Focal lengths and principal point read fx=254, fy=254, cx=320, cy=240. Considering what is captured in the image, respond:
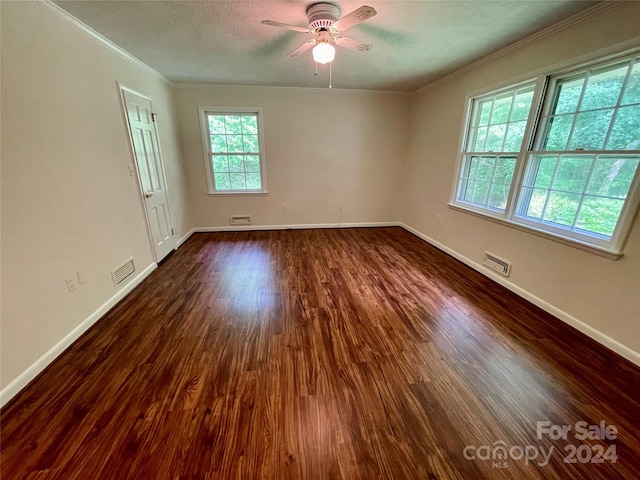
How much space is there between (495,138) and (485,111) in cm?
43

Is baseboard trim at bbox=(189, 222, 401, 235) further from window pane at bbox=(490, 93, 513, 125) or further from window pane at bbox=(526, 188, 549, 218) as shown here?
window pane at bbox=(526, 188, 549, 218)

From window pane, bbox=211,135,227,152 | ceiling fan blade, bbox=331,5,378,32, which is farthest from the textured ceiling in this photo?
window pane, bbox=211,135,227,152

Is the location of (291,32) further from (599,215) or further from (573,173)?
(599,215)

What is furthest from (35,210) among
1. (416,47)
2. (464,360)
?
(416,47)

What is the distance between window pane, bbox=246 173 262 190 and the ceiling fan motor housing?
291cm

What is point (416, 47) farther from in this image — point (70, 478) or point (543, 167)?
point (70, 478)

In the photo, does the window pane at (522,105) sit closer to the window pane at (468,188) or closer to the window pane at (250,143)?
the window pane at (468,188)

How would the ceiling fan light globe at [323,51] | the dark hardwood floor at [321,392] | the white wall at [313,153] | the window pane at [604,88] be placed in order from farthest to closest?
the white wall at [313,153] < the ceiling fan light globe at [323,51] < the window pane at [604,88] < the dark hardwood floor at [321,392]

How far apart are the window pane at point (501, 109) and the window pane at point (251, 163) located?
11.6 ft

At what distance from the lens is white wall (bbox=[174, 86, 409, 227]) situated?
429cm

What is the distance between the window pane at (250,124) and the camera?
4.39 meters

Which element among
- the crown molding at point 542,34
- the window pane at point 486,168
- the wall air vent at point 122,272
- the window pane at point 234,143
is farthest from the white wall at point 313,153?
the wall air vent at point 122,272

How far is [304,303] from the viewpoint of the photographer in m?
2.52

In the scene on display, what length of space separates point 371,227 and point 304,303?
3.10 metres
